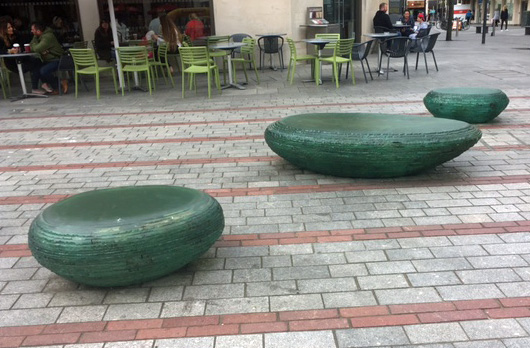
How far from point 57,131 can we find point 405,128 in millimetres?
5871

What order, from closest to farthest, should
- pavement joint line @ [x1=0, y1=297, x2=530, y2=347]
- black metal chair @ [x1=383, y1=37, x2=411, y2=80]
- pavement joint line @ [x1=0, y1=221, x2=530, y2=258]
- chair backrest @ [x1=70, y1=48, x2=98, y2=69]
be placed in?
pavement joint line @ [x1=0, y1=297, x2=530, y2=347], pavement joint line @ [x1=0, y1=221, x2=530, y2=258], chair backrest @ [x1=70, y1=48, x2=98, y2=69], black metal chair @ [x1=383, y1=37, x2=411, y2=80]

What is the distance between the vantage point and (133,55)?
34.3 feet

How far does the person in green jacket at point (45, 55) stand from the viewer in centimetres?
1084

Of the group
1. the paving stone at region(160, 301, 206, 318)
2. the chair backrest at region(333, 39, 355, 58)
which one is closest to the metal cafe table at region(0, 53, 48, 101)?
the chair backrest at region(333, 39, 355, 58)

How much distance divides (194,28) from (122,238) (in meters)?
11.7

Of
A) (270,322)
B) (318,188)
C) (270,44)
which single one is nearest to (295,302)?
(270,322)

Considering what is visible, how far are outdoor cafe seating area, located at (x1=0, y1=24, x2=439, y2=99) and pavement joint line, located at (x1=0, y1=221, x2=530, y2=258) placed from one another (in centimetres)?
673

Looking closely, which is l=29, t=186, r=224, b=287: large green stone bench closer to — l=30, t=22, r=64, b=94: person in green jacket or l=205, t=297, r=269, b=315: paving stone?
l=205, t=297, r=269, b=315: paving stone

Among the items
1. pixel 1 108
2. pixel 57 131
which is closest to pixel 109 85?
pixel 1 108

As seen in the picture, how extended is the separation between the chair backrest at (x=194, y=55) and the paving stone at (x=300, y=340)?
8.10 meters

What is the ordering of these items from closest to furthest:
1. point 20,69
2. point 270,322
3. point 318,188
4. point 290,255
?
1. point 270,322
2. point 290,255
3. point 318,188
4. point 20,69

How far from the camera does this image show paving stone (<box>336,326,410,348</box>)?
103 inches

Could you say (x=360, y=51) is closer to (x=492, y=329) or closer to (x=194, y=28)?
(x=194, y=28)

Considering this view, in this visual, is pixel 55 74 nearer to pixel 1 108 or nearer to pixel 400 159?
pixel 1 108
